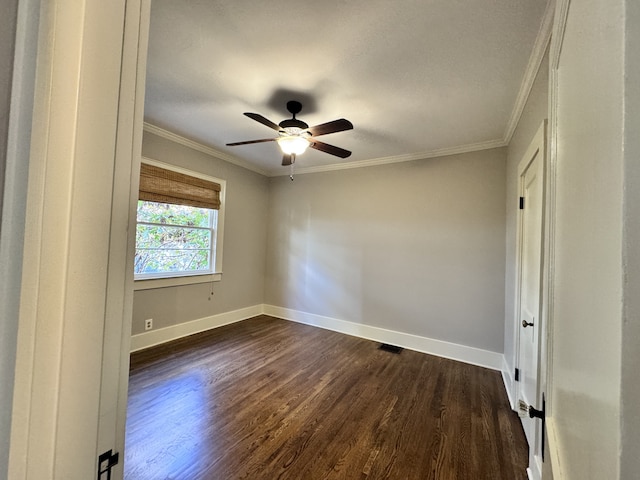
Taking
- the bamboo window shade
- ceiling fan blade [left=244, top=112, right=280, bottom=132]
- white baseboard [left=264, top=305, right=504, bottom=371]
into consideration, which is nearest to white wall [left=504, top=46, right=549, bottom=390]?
white baseboard [left=264, top=305, right=504, bottom=371]

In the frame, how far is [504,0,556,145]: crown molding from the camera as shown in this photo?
1.38 meters

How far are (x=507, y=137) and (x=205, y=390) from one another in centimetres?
394

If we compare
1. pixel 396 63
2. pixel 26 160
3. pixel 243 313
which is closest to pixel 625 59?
pixel 26 160

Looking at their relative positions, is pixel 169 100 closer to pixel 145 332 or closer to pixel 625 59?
pixel 145 332

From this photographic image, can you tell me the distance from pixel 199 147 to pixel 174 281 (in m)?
1.83

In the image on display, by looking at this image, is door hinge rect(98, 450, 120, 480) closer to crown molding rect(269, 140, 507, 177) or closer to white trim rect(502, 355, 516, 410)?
white trim rect(502, 355, 516, 410)

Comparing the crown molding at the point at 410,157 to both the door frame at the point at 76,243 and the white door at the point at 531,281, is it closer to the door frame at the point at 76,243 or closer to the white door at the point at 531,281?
the white door at the point at 531,281

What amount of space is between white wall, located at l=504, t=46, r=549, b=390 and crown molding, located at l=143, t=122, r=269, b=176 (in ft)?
11.5

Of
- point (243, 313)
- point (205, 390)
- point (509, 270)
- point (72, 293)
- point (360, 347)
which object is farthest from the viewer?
point (243, 313)

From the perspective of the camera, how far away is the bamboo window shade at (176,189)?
300cm

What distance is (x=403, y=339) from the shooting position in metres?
3.50

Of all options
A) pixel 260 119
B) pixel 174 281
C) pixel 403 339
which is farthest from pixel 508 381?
pixel 174 281

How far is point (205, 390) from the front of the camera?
7.64 ft

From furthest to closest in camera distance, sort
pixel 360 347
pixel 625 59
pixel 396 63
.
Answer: pixel 360 347 < pixel 396 63 < pixel 625 59
